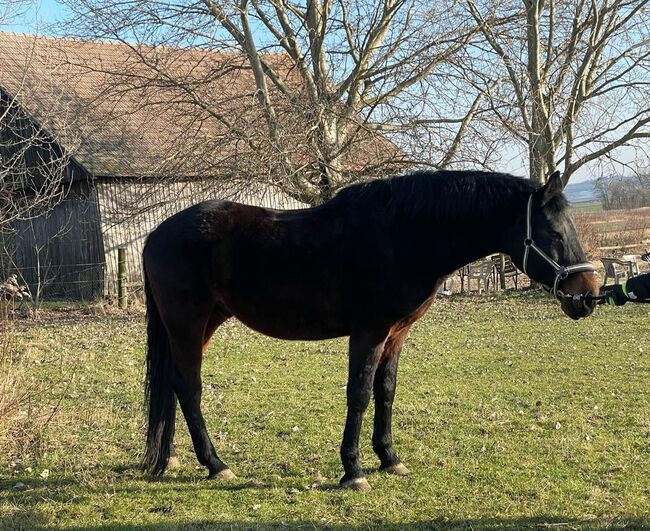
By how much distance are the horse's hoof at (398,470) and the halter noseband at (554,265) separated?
70.5 inches

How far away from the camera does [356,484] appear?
4707 mm

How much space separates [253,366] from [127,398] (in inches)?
94.7

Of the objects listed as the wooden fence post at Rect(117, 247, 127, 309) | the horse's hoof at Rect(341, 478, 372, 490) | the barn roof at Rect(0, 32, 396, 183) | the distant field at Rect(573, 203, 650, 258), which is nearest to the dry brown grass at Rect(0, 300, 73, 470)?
the horse's hoof at Rect(341, 478, 372, 490)

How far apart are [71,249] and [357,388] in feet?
58.3

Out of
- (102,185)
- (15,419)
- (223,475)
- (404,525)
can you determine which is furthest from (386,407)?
(102,185)

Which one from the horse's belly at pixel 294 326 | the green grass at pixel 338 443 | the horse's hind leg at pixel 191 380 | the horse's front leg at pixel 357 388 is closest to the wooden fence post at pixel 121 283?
the green grass at pixel 338 443

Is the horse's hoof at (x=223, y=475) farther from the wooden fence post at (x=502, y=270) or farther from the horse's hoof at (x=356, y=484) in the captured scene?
the wooden fence post at (x=502, y=270)

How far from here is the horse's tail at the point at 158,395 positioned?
5.06m

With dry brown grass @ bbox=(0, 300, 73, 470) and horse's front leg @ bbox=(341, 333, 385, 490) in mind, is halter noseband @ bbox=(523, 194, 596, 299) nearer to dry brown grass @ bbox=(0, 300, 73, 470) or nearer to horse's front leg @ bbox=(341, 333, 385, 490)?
horse's front leg @ bbox=(341, 333, 385, 490)

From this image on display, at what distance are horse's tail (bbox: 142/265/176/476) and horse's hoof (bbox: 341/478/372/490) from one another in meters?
1.45

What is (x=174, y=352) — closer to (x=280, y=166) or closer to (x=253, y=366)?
(x=253, y=366)

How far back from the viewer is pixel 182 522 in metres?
4.18

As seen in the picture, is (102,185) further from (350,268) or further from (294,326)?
(350,268)

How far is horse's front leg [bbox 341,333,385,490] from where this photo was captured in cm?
474
